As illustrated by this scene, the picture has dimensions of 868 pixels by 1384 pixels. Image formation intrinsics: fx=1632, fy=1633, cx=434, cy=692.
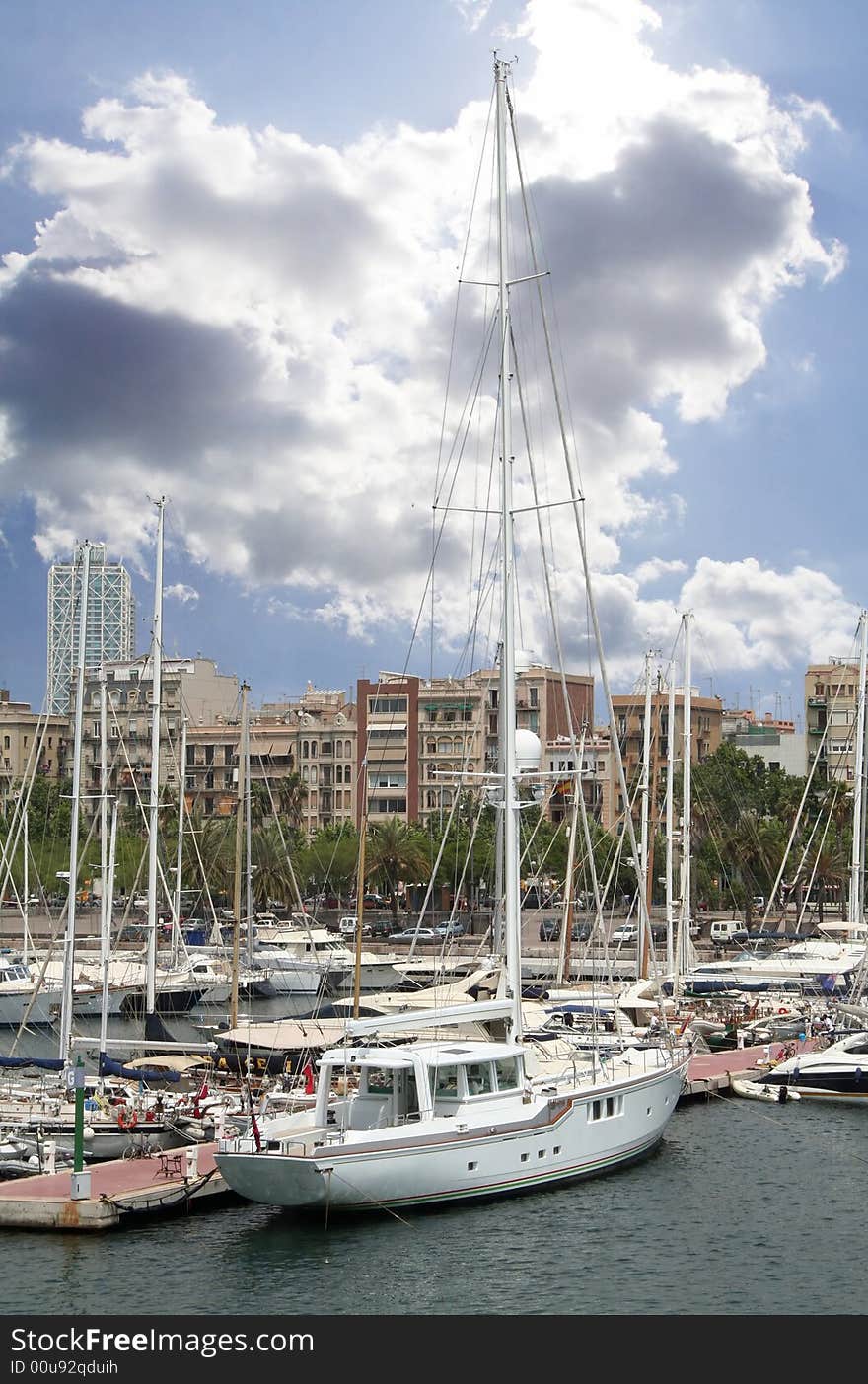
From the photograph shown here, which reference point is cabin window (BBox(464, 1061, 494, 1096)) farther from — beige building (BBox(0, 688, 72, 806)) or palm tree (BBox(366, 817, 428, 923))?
beige building (BBox(0, 688, 72, 806))

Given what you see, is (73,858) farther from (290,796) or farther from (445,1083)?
(290,796)

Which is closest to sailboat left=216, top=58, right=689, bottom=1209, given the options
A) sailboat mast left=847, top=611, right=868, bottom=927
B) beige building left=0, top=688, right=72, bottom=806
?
sailboat mast left=847, top=611, right=868, bottom=927

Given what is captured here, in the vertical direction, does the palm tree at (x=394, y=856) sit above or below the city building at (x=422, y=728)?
below

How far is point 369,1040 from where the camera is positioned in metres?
44.2

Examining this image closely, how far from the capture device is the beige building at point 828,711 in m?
152

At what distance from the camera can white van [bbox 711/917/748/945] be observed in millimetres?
104625

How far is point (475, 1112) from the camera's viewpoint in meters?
36.2

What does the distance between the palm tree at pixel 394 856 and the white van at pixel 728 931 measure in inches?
923

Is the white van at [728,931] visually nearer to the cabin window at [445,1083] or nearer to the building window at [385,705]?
the building window at [385,705]

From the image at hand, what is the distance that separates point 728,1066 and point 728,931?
55.0 metres

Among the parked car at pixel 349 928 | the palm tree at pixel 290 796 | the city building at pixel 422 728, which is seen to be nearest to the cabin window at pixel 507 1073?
the parked car at pixel 349 928

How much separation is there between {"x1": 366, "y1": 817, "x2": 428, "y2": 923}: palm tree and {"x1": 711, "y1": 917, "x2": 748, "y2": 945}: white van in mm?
23455
